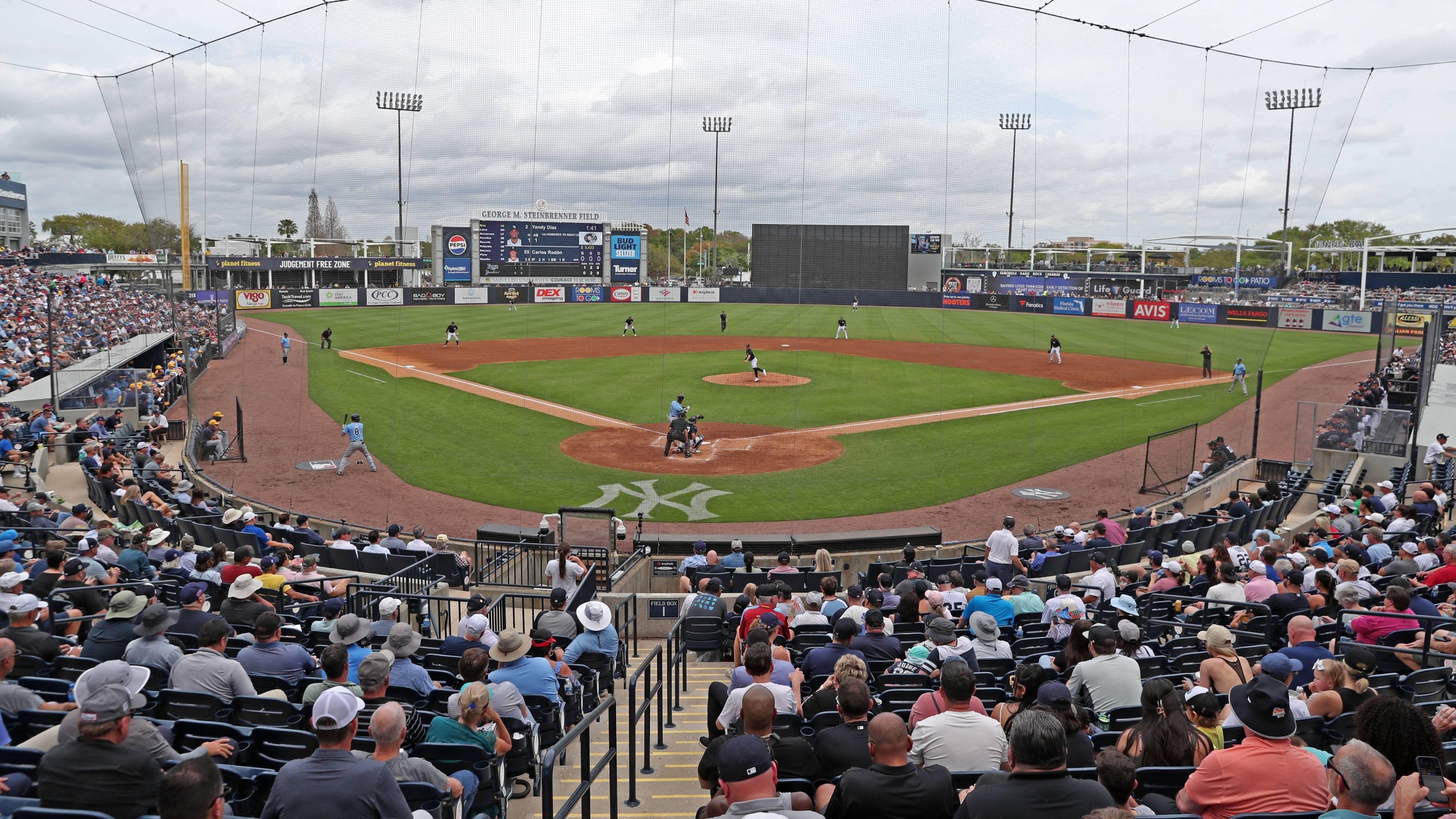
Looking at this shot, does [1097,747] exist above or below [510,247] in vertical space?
below

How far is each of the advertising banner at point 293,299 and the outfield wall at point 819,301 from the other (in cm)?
6

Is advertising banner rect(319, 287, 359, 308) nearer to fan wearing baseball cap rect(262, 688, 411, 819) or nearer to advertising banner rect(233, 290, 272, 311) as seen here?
advertising banner rect(233, 290, 272, 311)

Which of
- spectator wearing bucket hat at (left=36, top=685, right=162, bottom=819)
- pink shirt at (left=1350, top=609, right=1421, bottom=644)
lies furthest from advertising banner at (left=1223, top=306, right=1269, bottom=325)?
spectator wearing bucket hat at (left=36, top=685, right=162, bottom=819)

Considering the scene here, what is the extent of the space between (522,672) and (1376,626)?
7.68m

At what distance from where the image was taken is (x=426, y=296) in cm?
7488

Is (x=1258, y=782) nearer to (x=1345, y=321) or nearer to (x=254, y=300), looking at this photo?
(x=1345, y=321)

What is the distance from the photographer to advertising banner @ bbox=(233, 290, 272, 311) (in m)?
70.4

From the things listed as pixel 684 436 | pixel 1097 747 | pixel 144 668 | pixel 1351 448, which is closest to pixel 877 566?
pixel 1097 747

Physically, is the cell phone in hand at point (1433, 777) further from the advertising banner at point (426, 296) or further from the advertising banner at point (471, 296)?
the advertising banner at point (471, 296)

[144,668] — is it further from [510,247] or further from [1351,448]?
[510,247]

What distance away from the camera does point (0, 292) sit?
4028cm

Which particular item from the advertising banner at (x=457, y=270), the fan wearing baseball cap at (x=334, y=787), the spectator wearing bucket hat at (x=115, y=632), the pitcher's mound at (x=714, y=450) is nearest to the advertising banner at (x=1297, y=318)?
the pitcher's mound at (x=714, y=450)

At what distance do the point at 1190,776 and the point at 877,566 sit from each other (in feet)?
30.2

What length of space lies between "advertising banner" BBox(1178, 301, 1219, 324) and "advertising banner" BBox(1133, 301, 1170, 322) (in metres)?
1.16
